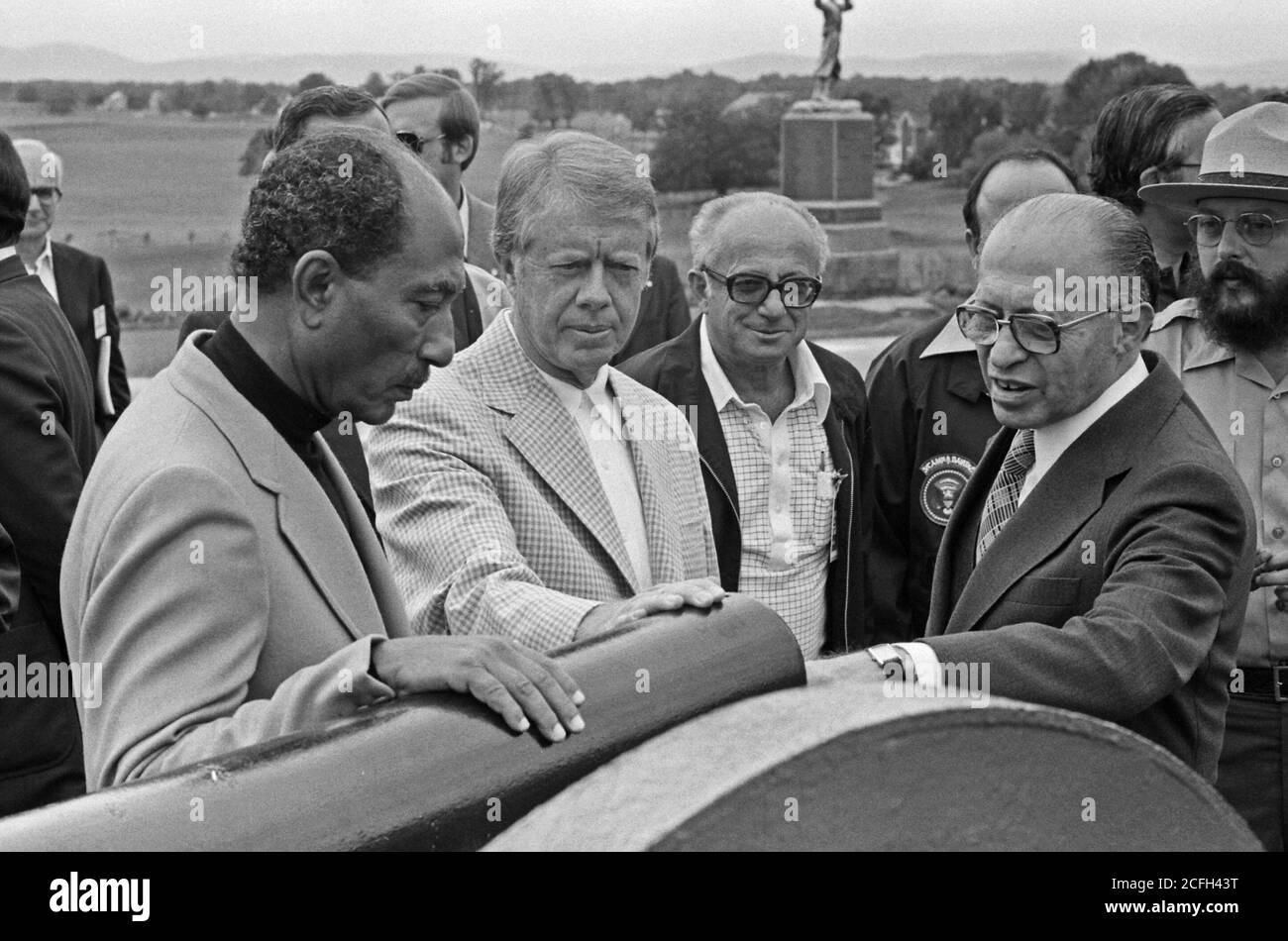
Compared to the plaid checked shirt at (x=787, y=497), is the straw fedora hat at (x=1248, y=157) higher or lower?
higher

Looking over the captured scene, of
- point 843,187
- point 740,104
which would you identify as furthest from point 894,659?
point 740,104

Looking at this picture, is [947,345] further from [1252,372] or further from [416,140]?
[416,140]

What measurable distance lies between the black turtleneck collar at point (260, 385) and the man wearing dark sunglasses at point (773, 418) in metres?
2.23

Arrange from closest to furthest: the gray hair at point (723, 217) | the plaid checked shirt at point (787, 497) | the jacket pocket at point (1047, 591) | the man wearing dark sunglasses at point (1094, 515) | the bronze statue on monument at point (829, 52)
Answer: the man wearing dark sunglasses at point (1094, 515)
the jacket pocket at point (1047, 591)
the plaid checked shirt at point (787, 497)
the gray hair at point (723, 217)
the bronze statue on monument at point (829, 52)

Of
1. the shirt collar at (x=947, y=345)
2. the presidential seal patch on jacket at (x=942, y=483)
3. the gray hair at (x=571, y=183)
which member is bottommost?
the presidential seal patch on jacket at (x=942, y=483)

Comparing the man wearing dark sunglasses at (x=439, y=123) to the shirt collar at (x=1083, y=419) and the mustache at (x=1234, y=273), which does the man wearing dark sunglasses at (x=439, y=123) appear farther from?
the shirt collar at (x=1083, y=419)

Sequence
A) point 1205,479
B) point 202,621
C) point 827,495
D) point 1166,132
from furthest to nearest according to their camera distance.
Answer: point 1166,132
point 827,495
point 1205,479
point 202,621

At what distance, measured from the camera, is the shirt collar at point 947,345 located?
16.0 feet

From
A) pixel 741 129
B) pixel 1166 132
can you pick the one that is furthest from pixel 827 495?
pixel 741 129

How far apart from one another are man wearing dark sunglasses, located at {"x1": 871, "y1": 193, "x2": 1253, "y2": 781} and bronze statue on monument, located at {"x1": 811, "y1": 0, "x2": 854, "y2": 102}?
16.0 metres

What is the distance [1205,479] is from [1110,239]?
0.50 metres

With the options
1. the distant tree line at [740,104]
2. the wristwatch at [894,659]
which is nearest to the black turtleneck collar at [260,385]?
the wristwatch at [894,659]

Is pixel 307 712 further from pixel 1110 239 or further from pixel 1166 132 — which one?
pixel 1166 132
